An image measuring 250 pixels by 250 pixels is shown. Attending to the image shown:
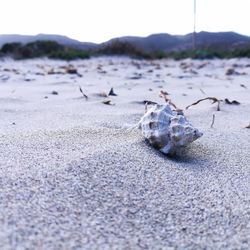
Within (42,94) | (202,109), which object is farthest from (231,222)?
(42,94)

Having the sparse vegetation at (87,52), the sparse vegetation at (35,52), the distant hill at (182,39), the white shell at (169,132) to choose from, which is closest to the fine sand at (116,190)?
the white shell at (169,132)

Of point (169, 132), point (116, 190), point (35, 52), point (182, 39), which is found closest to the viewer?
point (116, 190)

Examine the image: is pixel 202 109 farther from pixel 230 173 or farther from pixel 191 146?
pixel 230 173

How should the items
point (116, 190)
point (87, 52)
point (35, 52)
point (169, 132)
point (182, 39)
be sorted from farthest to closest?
point (182, 39) < point (87, 52) < point (35, 52) < point (169, 132) < point (116, 190)

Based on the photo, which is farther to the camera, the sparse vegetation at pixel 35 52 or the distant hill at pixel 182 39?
the distant hill at pixel 182 39

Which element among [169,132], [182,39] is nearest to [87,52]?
[169,132]

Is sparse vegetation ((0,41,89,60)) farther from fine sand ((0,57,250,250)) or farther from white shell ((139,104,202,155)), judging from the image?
white shell ((139,104,202,155))

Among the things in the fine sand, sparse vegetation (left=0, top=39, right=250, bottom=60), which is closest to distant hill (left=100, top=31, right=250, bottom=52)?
sparse vegetation (left=0, top=39, right=250, bottom=60)

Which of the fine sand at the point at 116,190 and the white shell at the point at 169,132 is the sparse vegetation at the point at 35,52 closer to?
the fine sand at the point at 116,190

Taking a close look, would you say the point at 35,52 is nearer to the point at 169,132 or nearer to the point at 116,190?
the point at 169,132
